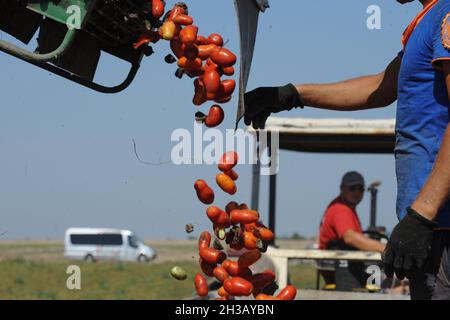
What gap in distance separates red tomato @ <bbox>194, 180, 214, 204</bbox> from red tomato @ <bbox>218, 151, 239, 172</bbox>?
Answer: 0.11 meters

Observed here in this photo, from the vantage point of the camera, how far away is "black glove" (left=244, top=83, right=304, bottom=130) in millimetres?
4617

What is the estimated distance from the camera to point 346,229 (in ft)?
27.0

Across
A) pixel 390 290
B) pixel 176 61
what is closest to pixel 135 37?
pixel 176 61

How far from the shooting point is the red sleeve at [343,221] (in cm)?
824

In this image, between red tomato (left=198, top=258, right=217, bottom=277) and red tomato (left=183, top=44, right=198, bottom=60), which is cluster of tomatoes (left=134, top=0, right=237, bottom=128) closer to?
red tomato (left=183, top=44, right=198, bottom=60)

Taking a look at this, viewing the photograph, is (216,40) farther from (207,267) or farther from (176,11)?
(207,267)

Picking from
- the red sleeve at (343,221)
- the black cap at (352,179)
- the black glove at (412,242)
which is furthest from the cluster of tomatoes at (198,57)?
the black cap at (352,179)

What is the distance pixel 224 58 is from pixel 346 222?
4.12 m

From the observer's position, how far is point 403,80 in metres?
4.00

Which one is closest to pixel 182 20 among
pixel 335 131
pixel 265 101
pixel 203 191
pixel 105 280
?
pixel 265 101

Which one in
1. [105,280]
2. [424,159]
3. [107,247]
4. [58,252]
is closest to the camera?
[424,159]

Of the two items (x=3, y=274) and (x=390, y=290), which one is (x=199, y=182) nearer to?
(x=390, y=290)
